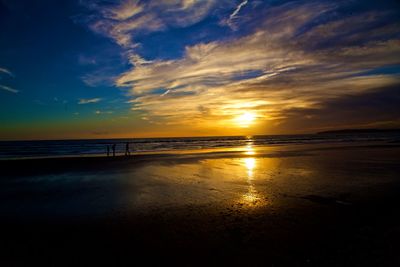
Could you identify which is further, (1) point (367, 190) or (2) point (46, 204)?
(1) point (367, 190)

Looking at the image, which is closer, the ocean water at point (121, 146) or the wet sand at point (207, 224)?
the wet sand at point (207, 224)

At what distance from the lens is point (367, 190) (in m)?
11.3

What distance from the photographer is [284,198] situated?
10.3 meters

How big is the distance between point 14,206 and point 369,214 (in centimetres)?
1382

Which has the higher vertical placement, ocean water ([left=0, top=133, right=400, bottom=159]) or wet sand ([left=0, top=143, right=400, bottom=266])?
ocean water ([left=0, top=133, right=400, bottom=159])

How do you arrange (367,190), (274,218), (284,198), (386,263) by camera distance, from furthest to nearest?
1. (367,190)
2. (284,198)
3. (274,218)
4. (386,263)

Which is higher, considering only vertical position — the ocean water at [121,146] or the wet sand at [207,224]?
the ocean water at [121,146]

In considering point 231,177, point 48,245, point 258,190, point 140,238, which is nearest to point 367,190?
point 258,190

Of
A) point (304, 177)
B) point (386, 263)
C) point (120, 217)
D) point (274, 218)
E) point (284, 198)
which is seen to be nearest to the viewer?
point (386, 263)

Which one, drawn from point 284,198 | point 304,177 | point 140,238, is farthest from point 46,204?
point 304,177

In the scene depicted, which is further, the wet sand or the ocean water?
the ocean water

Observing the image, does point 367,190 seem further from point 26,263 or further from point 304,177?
point 26,263

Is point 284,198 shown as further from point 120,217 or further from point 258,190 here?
point 120,217

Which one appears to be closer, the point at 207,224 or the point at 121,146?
the point at 207,224
